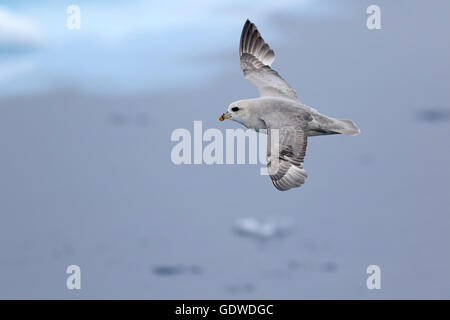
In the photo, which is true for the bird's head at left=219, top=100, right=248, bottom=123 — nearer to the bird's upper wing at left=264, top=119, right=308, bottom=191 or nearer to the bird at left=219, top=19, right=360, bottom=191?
the bird at left=219, top=19, right=360, bottom=191

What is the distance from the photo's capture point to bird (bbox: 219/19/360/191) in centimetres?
1009

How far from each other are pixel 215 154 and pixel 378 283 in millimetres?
4656

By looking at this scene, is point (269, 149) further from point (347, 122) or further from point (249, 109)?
point (347, 122)

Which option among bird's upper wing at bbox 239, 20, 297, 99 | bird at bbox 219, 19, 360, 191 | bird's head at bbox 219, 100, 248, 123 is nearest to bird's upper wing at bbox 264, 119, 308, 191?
bird at bbox 219, 19, 360, 191

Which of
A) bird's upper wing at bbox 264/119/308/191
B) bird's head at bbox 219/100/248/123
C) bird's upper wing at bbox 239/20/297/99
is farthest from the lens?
bird's upper wing at bbox 239/20/297/99

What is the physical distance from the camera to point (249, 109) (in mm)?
10875

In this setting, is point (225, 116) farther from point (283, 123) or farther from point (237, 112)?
point (283, 123)

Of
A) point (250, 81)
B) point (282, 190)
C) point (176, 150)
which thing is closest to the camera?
point (282, 190)

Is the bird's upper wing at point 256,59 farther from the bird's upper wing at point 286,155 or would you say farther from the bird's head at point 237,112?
the bird's upper wing at point 286,155

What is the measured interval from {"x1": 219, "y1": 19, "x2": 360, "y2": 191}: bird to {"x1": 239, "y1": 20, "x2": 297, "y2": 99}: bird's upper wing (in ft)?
0.07

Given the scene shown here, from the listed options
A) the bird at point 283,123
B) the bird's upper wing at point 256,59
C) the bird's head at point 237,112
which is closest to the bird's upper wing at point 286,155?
the bird at point 283,123

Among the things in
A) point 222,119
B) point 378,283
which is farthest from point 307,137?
point 378,283

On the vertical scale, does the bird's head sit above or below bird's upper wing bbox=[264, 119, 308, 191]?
above

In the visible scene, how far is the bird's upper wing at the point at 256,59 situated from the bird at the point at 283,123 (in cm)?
2
